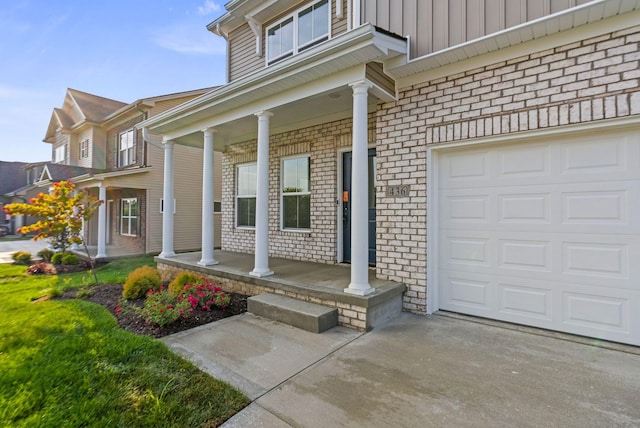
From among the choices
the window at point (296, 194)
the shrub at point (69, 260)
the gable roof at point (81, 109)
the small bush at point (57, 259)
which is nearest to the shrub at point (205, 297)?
the window at point (296, 194)

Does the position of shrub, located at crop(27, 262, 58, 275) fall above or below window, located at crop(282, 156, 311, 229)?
below

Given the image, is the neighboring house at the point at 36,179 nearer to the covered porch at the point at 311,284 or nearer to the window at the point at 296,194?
the covered porch at the point at 311,284

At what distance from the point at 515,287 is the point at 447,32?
3.21 m

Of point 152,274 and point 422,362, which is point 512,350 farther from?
point 152,274

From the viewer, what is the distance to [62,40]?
8023mm

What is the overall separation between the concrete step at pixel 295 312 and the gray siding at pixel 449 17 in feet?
11.4

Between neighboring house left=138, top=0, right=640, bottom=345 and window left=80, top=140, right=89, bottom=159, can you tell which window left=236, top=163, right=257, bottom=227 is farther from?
window left=80, top=140, right=89, bottom=159

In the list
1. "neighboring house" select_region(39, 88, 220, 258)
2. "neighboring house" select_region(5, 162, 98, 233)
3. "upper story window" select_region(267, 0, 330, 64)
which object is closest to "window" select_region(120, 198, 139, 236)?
"neighboring house" select_region(39, 88, 220, 258)

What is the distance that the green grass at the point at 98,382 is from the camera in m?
2.09

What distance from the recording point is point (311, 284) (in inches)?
171

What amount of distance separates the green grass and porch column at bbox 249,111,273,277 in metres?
1.93

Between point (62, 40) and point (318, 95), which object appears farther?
point (62, 40)

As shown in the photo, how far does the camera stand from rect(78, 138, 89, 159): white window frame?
15.4 m

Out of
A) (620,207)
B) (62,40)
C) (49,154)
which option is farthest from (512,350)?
(49,154)
